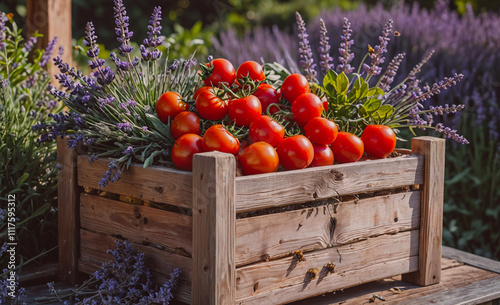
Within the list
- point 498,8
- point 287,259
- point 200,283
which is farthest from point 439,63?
point 498,8

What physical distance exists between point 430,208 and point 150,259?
99 cm

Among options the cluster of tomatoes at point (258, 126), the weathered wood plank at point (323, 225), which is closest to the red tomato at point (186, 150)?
the cluster of tomatoes at point (258, 126)

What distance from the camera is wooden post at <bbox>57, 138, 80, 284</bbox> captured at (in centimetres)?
205

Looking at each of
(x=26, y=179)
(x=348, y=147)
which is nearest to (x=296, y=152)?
(x=348, y=147)

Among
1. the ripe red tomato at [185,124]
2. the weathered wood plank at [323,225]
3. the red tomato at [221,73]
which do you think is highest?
the red tomato at [221,73]

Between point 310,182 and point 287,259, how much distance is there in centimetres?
24

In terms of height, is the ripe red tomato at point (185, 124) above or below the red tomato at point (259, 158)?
above

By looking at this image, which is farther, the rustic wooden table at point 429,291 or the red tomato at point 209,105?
the rustic wooden table at point 429,291

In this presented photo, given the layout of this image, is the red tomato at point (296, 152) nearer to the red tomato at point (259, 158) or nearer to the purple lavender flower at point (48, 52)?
the red tomato at point (259, 158)

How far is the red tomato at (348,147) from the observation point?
189 centimetres

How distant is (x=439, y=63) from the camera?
3893 millimetres

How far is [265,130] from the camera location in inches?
69.6

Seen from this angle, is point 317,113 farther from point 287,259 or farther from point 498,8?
point 498,8

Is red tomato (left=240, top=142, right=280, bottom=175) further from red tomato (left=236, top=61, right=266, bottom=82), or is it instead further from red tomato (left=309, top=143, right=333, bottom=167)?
red tomato (left=236, top=61, right=266, bottom=82)
